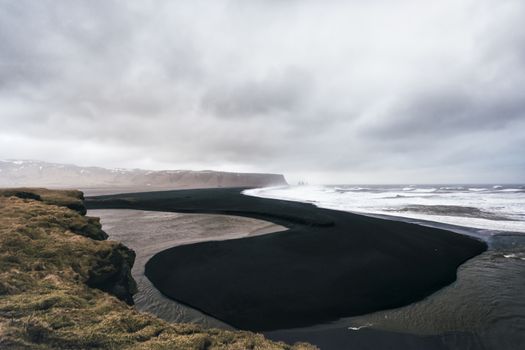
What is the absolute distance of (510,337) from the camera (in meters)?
7.15

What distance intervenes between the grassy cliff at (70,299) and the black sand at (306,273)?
314 centimetres

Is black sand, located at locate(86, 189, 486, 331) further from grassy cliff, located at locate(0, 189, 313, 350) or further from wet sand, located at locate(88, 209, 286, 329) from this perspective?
grassy cliff, located at locate(0, 189, 313, 350)

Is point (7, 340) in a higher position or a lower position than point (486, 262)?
higher

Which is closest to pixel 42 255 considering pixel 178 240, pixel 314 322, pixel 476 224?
pixel 314 322

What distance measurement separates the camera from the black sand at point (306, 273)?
8766 mm

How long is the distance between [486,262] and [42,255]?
2004 centimetres

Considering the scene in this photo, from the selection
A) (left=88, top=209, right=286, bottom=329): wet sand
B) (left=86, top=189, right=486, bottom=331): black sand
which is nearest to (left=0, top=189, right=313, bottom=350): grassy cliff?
(left=88, top=209, right=286, bottom=329): wet sand

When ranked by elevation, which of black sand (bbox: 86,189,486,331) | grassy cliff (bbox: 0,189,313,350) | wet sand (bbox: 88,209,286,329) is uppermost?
grassy cliff (bbox: 0,189,313,350)

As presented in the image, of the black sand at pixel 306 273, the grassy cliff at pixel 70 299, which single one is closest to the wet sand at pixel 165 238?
the black sand at pixel 306 273

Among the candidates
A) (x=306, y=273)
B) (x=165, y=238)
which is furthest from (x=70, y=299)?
(x=165, y=238)

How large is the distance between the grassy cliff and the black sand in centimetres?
314

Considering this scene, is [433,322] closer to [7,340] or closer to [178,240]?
[7,340]

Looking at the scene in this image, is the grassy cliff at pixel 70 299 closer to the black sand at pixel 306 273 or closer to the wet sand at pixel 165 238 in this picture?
the wet sand at pixel 165 238

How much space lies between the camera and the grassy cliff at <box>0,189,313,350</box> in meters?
4.11
